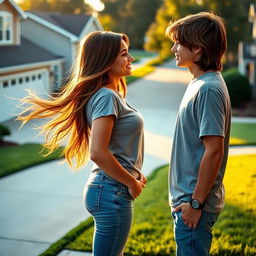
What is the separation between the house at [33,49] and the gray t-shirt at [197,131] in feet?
30.1

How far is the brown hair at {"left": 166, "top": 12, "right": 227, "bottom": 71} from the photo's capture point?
7.18ft

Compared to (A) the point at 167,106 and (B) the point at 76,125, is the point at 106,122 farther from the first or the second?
(A) the point at 167,106

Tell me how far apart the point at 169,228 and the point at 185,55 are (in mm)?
2896

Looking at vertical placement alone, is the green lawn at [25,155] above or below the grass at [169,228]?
below

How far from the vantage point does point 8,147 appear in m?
10.7

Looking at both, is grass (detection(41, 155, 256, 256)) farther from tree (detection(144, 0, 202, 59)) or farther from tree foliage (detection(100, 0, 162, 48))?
tree foliage (detection(100, 0, 162, 48))

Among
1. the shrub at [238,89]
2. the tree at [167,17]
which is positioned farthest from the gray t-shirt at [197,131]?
the tree at [167,17]

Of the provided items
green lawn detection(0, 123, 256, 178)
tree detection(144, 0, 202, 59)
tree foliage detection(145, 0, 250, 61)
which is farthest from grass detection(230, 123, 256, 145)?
tree foliage detection(145, 0, 250, 61)

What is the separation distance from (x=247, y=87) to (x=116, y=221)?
58.8ft

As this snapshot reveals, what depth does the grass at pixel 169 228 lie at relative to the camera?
420cm

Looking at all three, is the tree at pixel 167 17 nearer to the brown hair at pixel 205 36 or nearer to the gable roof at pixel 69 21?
the gable roof at pixel 69 21

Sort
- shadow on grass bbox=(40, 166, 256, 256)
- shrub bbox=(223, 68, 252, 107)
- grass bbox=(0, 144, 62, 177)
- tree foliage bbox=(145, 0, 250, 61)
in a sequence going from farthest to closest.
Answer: tree foliage bbox=(145, 0, 250, 61)
shrub bbox=(223, 68, 252, 107)
grass bbox=(0, 144, 62, 177)
shadow on grass bbox=(40, 166, 256, 256)

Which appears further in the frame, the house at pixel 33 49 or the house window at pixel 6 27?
the house window at pixel 6 27

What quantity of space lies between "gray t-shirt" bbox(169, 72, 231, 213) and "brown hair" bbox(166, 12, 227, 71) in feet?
0.28
